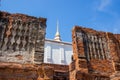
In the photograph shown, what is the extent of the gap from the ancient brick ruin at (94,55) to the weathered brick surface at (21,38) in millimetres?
2024

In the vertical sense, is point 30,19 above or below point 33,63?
above

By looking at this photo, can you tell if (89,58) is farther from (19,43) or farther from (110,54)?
(19,43)

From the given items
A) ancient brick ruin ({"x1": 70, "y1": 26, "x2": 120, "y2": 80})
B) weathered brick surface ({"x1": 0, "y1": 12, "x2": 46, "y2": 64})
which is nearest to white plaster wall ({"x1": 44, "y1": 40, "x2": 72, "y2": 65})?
ancient brick ruin ({"x1": 70, "y1": 26, "x2": 120, "y2": 80})

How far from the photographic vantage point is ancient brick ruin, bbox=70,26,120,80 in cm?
1001

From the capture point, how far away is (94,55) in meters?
11.1

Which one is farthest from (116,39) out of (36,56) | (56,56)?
(56,56)

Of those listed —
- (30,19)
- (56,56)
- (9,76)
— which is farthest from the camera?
(56,56)

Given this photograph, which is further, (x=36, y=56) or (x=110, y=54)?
(x=110, y=54)

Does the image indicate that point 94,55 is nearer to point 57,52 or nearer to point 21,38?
point 21,38

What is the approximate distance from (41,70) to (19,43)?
192cm

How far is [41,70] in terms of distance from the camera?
900cm

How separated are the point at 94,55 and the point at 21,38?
4.32 m

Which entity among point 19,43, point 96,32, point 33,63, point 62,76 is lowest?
point 62,76

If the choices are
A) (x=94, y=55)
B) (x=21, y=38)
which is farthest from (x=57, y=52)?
(x=21, y=38)
